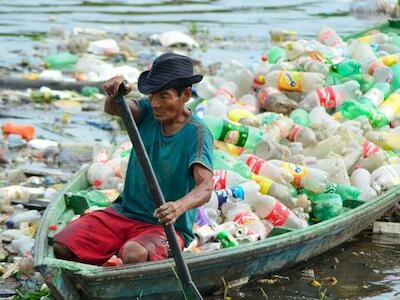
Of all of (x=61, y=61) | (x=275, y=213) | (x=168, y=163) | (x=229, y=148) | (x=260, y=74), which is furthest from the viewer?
(x=61, y=61)

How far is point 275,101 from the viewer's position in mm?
9438

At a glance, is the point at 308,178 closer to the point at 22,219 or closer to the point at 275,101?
the point at 275,101

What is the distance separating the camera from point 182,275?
578 cm

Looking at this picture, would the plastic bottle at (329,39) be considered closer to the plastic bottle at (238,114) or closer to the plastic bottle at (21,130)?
the plastic bottle at (238,114)

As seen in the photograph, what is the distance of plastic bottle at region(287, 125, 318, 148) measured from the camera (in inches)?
334

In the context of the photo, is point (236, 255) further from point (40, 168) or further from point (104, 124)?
point (104, 124)

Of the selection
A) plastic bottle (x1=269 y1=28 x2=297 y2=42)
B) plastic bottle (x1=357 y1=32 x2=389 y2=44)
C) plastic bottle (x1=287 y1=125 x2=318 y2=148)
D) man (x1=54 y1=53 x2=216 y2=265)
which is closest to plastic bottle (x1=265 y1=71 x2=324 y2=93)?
plastic bottle (x1=287 y1=125 x2=318 y2=148)

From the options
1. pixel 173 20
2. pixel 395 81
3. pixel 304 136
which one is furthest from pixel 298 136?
pixel 173 20

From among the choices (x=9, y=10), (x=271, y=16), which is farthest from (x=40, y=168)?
(x=271, y=16)

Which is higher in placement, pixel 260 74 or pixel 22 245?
pixel 260 74

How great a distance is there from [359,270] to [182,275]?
86.3 inches

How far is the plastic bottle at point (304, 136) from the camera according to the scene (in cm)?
849

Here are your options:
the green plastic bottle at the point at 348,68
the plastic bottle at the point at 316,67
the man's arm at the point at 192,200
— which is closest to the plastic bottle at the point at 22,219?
the man's arm at the point at 192,200

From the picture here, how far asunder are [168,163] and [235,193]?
4.40 feet
